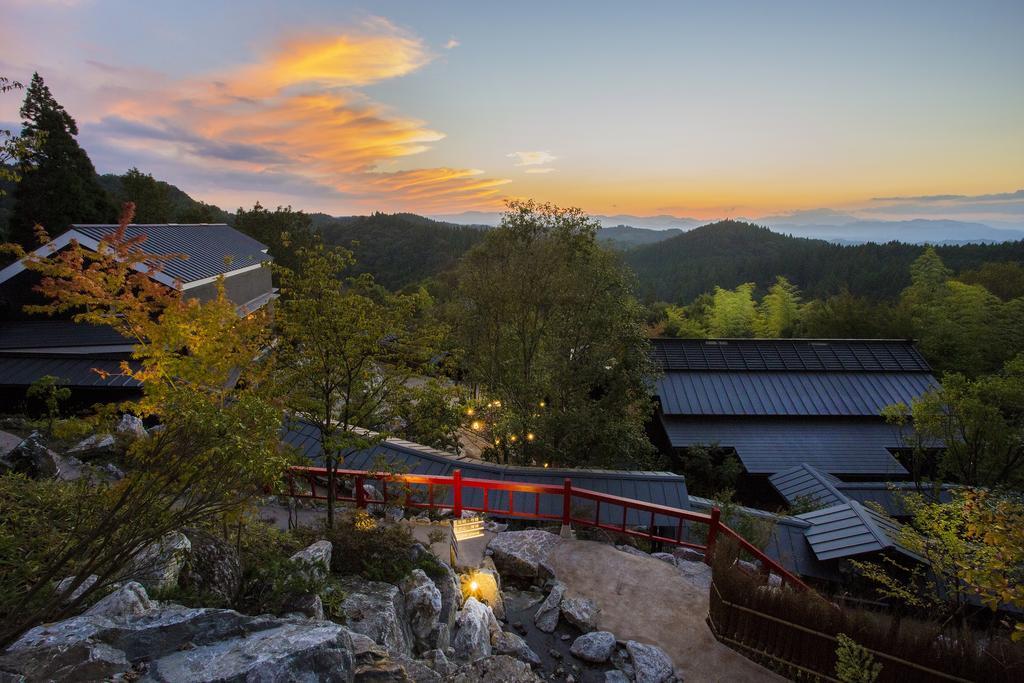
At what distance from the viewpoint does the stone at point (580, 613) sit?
22.9 ft

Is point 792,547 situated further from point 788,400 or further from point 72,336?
point 72,336

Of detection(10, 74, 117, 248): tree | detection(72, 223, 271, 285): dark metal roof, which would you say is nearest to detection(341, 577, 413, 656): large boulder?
detection(72, 223, 271, 285): dark metal roof

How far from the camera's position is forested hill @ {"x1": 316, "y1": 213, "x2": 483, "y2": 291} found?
82.1 m

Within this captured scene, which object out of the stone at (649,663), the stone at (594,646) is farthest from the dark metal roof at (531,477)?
the stone at (649,663)

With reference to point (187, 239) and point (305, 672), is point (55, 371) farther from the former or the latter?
point (305, 672)

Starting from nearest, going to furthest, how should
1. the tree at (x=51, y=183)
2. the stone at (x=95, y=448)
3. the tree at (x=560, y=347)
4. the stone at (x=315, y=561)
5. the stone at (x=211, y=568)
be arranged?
the stone at (x=211, y=568), the stone at (x=315, y=561), the stone at (x=95, y=448), the tree at (x=560, y=347), the tree at (x=51, y=183)

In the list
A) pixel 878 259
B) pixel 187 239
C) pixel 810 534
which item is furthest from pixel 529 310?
pixel 878 259

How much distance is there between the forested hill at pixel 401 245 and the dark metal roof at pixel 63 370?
5897cm

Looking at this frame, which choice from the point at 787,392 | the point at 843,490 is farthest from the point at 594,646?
the point at 787,392

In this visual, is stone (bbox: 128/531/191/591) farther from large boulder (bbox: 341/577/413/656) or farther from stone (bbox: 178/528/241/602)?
large boulder (bbox: 341/577/413/656)

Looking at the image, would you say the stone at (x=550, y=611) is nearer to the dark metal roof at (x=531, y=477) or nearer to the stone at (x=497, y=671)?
the stone at (x=497, y=671)

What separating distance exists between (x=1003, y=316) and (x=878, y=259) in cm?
5738

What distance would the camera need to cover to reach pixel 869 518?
1064 cm

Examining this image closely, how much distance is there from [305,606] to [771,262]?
91312 mm
